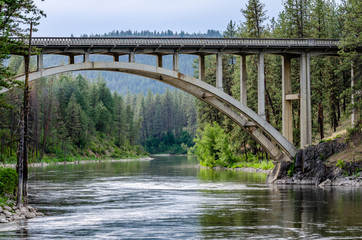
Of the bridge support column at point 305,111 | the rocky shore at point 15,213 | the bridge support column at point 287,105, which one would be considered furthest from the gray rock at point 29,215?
→ the bridge support column at point 305,111

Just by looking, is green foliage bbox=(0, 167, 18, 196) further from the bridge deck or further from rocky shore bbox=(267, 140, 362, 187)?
rocky shore bbox=(267, 140, 362, 187)

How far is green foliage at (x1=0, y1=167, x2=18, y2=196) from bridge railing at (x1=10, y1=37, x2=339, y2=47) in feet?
45.3

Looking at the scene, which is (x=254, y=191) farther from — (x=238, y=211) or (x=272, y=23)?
(x=272, y=23)

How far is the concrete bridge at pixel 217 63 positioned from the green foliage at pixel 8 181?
11942 mm

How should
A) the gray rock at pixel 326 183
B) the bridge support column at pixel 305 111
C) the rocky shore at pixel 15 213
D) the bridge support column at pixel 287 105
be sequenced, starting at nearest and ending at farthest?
the rocky shore at pixel 15 213, the gray rock at pixel 326 183, the bridge support column at pixel 287 105, the bridge support column at pixel 305 111

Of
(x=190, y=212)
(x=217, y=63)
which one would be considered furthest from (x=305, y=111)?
(x=190, y=212)

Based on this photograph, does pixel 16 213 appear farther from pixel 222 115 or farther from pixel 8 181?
pixel 222 115

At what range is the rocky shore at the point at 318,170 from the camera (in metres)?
43.0

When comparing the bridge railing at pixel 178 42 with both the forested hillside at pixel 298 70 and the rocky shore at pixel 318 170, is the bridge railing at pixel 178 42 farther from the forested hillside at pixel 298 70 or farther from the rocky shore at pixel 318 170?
the rocky shore at pixel 318 170

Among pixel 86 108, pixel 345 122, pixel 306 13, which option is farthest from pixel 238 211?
pixel 86 108

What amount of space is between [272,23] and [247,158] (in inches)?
776

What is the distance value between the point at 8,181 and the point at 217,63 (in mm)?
22014

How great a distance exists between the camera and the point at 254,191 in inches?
1592

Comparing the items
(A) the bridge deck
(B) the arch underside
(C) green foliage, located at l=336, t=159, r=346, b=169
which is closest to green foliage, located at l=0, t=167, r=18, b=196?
(B) the arch underside
